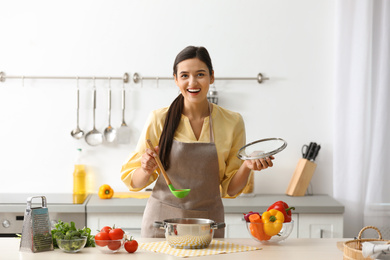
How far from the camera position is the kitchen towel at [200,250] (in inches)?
84.0

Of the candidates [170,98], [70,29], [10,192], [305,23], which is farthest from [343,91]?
[10,192]

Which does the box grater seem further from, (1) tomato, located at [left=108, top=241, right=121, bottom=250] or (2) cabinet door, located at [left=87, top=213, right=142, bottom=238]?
(2) cabinet door, located at [left=87, top=213, right=142, bottom=238]

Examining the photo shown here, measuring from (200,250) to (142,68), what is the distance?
6.91ft

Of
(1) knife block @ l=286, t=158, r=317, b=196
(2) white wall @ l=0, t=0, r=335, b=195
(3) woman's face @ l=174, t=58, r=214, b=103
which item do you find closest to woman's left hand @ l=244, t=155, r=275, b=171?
(3) woman's face @ l=174, t=58, r=214, b=103

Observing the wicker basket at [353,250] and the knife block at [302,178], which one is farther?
the knife block at [302,178]

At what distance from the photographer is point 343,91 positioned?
3951 millimetres

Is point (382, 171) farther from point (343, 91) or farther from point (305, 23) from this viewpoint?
point (305, 23)

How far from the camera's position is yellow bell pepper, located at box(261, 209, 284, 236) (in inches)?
89.0

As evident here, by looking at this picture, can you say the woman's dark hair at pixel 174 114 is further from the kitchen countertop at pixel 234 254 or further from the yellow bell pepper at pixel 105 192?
the yellow bell pepper at pixel 105 192

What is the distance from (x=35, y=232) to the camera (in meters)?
2.12

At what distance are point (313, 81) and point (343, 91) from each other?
0.77ft

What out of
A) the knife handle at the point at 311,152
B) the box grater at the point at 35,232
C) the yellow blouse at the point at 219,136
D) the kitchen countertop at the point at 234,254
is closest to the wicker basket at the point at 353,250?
the kitchen countertop at the point at 234,254

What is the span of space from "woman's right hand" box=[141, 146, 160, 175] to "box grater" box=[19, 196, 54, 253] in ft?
1.58

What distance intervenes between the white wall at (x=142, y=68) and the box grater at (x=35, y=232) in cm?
188
